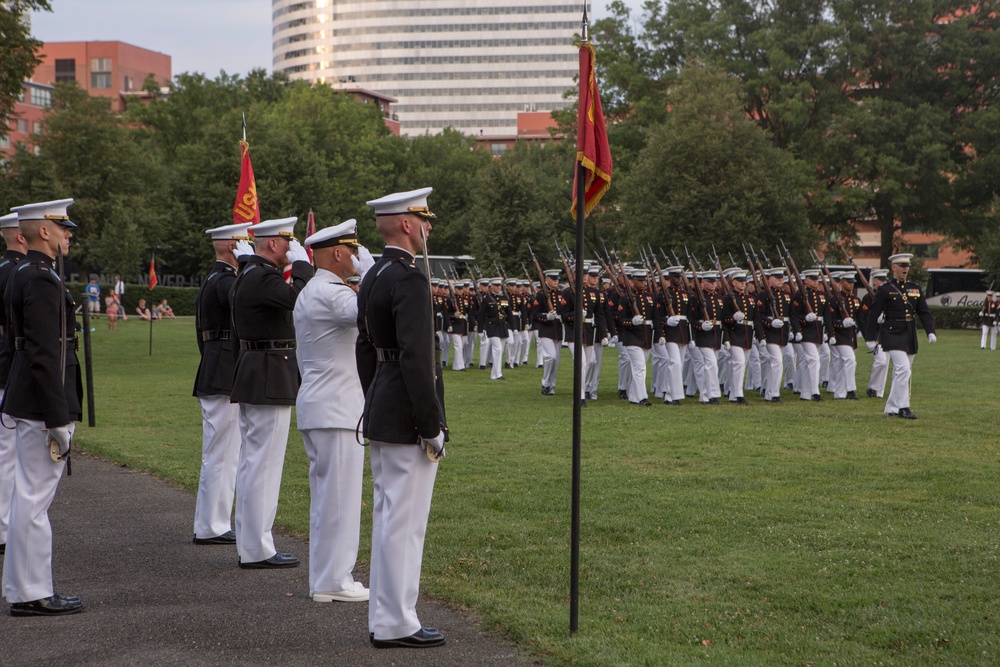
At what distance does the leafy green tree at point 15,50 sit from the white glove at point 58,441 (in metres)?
21.6

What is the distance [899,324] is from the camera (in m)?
15.9

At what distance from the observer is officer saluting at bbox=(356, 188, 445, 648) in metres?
5.39

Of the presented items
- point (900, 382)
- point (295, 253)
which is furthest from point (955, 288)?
point (295, 253)

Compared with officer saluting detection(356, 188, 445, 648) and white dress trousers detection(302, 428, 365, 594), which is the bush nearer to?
white dress trousers detection(302, 428, 365, 594)

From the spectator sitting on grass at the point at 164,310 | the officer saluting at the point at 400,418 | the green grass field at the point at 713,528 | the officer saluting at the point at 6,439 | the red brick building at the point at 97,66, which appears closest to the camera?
the officer saluting at the point at 400,418

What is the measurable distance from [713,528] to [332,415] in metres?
3.34

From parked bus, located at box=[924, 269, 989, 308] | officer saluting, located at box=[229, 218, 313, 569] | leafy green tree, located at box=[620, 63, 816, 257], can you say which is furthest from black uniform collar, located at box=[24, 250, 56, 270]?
parked bus, located at box=[924, 269, 989, 308]

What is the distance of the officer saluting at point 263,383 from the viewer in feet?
23.5

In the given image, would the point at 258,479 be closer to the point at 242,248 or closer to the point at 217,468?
the point at 217,468

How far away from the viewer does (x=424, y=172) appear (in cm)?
7912

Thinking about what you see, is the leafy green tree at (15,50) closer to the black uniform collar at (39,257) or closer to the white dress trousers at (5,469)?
the white dress trousers at (5,469)

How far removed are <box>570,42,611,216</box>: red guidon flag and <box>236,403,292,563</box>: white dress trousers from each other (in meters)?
2.66

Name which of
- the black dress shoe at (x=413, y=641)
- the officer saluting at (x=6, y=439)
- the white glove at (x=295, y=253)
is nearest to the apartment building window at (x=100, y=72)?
the officer saluting at (x=6, y=439)

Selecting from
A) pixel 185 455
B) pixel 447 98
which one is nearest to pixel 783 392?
pixel 185 455
